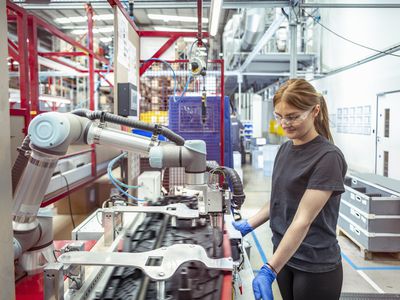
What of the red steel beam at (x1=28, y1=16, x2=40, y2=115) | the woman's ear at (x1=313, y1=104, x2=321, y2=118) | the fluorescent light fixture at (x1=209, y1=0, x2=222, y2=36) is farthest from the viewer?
the red steel beam at (x1=28, y1=16, x2=40, y2=115)

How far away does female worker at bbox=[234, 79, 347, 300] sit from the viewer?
3.87ft

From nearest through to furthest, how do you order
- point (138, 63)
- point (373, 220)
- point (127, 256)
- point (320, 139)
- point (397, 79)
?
point (127, 256) < point (320, 139) < point (138, 63) < point (373, 220) < point (397, 79)

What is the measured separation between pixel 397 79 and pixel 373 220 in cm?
250

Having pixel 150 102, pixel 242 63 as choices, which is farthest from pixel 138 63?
pixel 242 63

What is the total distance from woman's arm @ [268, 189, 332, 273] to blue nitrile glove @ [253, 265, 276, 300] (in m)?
0.04

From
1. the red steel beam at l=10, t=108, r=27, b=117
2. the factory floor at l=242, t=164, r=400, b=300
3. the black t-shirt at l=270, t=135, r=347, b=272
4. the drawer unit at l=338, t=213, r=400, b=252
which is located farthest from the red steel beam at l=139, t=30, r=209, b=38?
the drawer unit at l=338, t=213, r=400, b=252

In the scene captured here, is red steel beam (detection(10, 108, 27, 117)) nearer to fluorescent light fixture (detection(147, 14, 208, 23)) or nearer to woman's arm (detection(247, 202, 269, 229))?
woman's arm (detection(247, 202, 269, 229))

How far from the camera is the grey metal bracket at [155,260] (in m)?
0.81

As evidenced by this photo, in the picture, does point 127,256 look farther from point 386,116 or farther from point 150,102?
point 386,116

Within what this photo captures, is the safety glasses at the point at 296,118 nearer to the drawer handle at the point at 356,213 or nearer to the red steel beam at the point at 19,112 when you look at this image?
the red steel beam at the point at 19,112

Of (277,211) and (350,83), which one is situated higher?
(350,83)

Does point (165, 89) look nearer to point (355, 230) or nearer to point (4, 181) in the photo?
point (355, 230)

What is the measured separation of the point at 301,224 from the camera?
1161 mm

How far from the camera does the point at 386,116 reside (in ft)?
16.4
